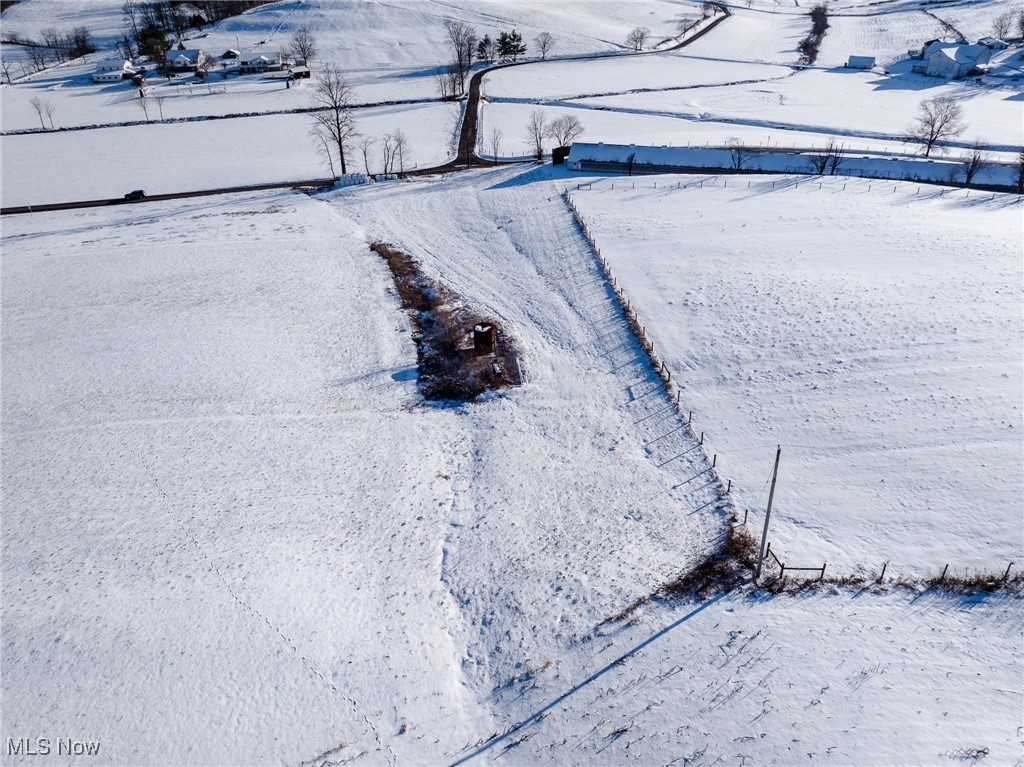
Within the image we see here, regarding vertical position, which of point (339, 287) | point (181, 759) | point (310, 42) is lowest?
point (181, 759)

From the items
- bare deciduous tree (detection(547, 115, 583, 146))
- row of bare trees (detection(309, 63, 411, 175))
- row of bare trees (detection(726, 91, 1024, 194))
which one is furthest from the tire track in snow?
bare deciduous tree (detection(547, 115, 583, 146))

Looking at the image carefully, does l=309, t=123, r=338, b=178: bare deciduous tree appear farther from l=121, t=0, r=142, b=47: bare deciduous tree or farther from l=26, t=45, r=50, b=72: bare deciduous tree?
l=121, t=0, r=142, b=47: bare deciduous tree

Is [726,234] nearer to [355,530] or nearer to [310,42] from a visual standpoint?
[355,530]

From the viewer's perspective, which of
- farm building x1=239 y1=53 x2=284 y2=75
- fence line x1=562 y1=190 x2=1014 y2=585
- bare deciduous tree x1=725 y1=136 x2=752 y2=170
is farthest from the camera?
farm building x1=239 y1=53 x2=284 y2=75

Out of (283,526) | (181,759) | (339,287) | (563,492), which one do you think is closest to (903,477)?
(563,492)

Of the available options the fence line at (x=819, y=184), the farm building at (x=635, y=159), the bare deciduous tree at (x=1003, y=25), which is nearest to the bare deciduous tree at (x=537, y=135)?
the farm building at (x=635, y=159)

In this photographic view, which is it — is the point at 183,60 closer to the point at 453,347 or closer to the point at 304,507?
the point at 453,347
